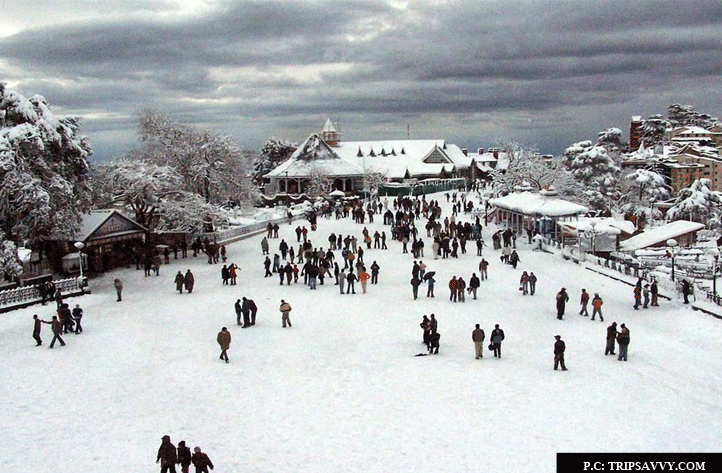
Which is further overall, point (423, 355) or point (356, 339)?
point (356, 339)

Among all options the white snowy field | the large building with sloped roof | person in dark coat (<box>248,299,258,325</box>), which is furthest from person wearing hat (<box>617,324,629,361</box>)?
the large building with sloped roof

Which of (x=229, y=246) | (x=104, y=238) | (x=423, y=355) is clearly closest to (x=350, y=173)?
(x=229, y=246)

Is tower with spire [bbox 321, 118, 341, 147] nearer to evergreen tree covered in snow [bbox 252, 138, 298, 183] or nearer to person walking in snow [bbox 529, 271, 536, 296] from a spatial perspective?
evergreen tree covered in snow [bbox 252, 138, 298, 183]

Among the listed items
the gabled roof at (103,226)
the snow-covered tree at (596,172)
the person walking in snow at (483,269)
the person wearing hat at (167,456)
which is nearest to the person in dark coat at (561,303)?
the person walking in snow at (483,269)

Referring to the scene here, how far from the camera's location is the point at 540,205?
34.4m

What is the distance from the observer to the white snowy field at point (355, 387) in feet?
39.9

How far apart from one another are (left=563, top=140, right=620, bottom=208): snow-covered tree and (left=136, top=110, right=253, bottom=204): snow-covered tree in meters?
32.4

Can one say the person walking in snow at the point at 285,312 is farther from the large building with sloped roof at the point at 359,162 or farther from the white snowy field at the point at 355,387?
the large building with sloped roof at the point at 359,162

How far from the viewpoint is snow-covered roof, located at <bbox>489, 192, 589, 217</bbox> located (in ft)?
109

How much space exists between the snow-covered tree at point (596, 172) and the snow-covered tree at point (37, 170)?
43.0 meters

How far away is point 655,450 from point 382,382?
5982mm

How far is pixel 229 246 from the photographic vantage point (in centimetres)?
3644

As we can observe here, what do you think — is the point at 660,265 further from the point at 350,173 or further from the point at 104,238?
the point at 350,173

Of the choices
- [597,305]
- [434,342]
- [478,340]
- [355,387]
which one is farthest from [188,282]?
[597,305]
